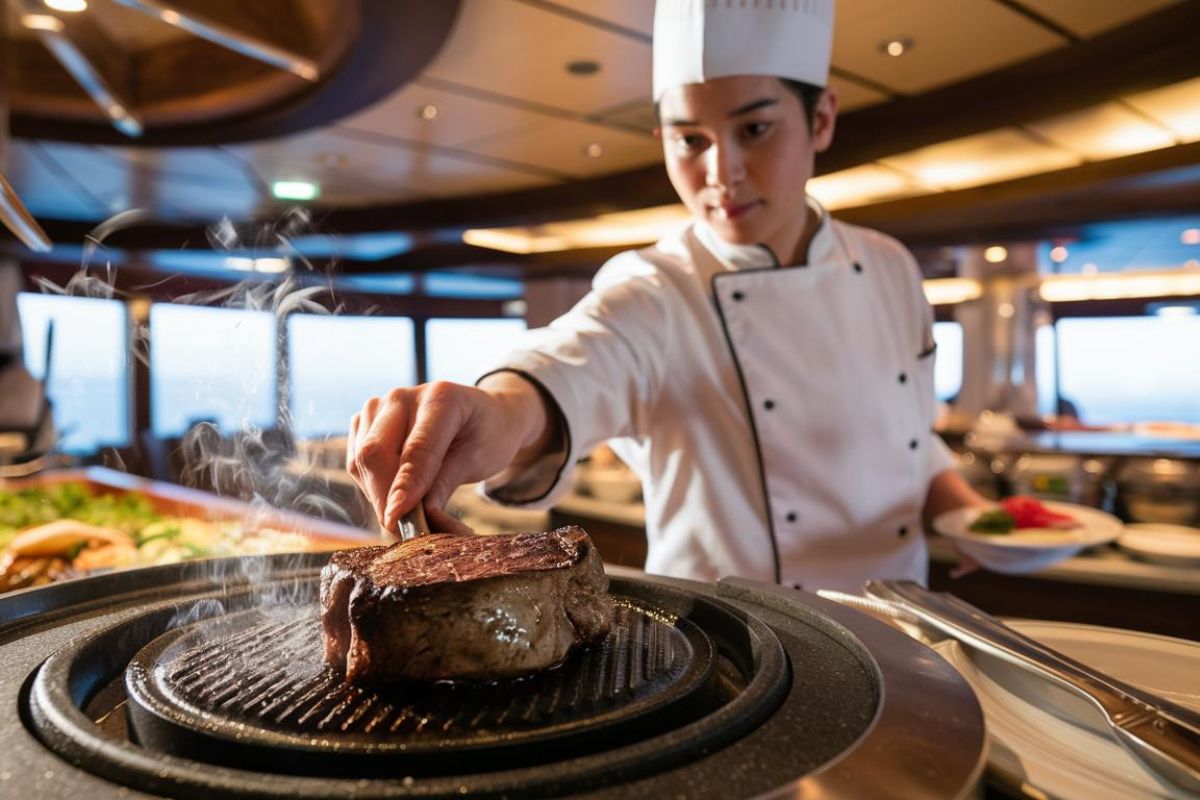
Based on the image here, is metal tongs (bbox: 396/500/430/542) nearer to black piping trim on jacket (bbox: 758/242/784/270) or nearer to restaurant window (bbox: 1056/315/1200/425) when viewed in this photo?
black piping trim on jacket (bbox: 758/242/784/270)

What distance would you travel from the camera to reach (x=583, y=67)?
5.48m

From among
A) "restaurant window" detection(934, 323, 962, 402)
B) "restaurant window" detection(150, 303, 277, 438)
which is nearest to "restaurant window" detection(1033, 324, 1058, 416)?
"restaurant window" detection(934, 323, 962, 402)

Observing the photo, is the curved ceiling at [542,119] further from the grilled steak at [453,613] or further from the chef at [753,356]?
the grilled steak at [453,613]

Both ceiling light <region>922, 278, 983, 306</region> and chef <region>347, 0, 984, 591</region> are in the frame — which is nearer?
chef <region>347, 0, 984, 591</region>

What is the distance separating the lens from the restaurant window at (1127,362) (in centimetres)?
1438

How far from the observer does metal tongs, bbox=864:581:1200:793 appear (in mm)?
725

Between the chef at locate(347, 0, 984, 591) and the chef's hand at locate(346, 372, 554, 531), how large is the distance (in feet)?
0.85

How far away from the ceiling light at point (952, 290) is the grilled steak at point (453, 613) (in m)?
11.7

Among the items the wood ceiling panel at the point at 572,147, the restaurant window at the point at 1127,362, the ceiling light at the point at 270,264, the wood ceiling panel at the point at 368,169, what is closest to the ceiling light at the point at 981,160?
the wood ceiling panel at the point at 572,147

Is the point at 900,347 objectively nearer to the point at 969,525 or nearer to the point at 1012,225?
the point at 969,525

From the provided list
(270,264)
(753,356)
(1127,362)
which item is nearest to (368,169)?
(270,264)

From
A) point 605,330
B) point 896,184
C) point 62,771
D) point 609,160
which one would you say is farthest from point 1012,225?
point 62,771

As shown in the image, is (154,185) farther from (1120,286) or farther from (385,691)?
(1120,286)

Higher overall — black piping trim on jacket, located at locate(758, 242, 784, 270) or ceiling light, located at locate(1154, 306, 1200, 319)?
ceiling light, located at locate(1154, 306, 1200, 319)
